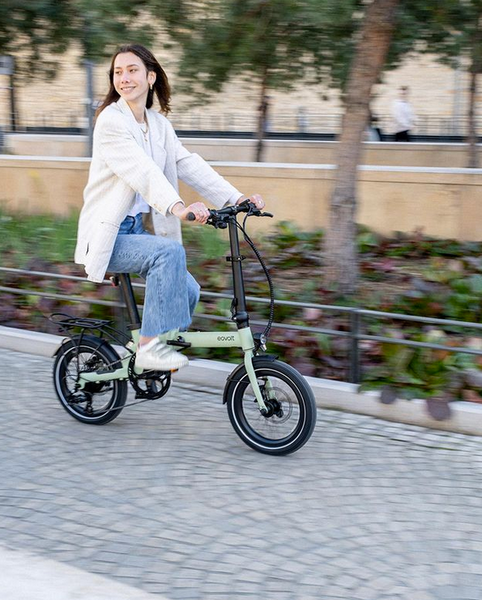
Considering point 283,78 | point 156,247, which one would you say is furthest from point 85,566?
point 283,78

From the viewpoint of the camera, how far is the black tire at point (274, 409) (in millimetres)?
4629

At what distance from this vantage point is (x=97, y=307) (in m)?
7.14

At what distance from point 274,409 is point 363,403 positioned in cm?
102

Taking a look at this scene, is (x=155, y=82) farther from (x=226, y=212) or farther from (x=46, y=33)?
(x=46, y=33)

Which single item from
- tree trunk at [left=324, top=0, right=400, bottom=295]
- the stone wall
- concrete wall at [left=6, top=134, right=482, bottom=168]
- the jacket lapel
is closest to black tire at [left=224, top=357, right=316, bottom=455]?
the jacket lapel

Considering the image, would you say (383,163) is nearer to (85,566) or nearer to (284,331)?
(284,331)

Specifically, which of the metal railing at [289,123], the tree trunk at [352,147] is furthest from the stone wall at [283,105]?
the tree trunk at [352,147]

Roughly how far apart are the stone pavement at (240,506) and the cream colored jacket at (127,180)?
1.05 metres

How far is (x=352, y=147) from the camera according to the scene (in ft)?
24.4

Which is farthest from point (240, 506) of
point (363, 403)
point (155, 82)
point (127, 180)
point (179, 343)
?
point (155, 82)

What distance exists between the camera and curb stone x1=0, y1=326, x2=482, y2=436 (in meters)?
5.23

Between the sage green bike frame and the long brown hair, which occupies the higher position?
the long brown hair

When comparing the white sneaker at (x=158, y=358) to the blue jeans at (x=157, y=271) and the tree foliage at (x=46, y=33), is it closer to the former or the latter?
the blue jeans at (x=157, y=271)

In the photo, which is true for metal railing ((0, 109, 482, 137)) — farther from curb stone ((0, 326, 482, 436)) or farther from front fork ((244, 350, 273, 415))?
front fork ((244, 350, 273, 415))
